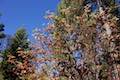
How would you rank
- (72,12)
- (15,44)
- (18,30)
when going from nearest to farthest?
1. (72,12)
2. (15,44)
3. (18,30)

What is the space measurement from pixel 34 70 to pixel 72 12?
7.34 feet

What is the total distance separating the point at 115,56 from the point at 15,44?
16603 millimetres

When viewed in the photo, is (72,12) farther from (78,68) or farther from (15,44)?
(15,44)

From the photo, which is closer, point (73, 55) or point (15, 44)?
point (73, 55)

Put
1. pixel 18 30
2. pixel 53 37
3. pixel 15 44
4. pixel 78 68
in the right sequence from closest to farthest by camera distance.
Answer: pixel 78 68, pixel 53 37, pixel 15 44, pixel 18 30

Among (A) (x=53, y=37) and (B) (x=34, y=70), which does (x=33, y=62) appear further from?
(A) (x=53, y=37)

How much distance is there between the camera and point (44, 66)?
1106cm

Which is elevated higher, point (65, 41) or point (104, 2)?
point (104, 2)

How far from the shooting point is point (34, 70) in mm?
11625

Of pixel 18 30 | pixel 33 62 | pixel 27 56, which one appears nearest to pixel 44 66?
pixel 33 62

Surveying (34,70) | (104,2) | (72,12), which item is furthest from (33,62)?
(104,2)

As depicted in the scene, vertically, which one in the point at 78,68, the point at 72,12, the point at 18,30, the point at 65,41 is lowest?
the point at 78,68

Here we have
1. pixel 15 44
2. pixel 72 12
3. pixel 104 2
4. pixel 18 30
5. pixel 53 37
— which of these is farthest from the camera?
Result: pixel 18 30

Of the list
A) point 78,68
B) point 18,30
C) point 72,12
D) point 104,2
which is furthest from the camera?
point 18,30
